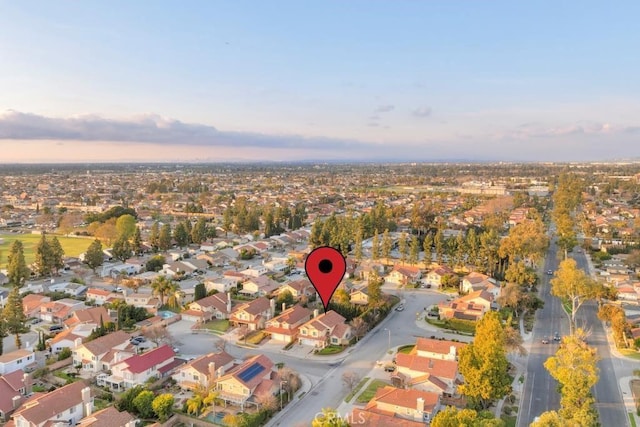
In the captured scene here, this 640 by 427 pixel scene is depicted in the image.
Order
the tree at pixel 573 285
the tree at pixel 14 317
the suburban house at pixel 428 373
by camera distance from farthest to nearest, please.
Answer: the tree at pixel 573 285
the tree at pixel 14 317
the suburban house at pixel 428 373

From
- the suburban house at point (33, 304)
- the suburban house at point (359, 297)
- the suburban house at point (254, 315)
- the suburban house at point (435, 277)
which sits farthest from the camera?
the suburban house at point (435, 277)

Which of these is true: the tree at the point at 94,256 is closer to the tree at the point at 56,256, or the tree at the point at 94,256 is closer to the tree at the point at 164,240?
the tree at the point at 56,256

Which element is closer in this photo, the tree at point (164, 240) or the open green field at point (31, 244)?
the open green field at point (31, 244)

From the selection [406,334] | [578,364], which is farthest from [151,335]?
[578,364]

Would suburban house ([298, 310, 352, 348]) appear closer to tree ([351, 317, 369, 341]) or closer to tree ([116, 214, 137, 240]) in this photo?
tree ([351, 317, 369, 341])

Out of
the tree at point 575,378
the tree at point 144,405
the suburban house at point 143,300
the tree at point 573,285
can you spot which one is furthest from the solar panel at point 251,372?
the tree at point 573,285

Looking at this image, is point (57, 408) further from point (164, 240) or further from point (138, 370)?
point (164, 240)
